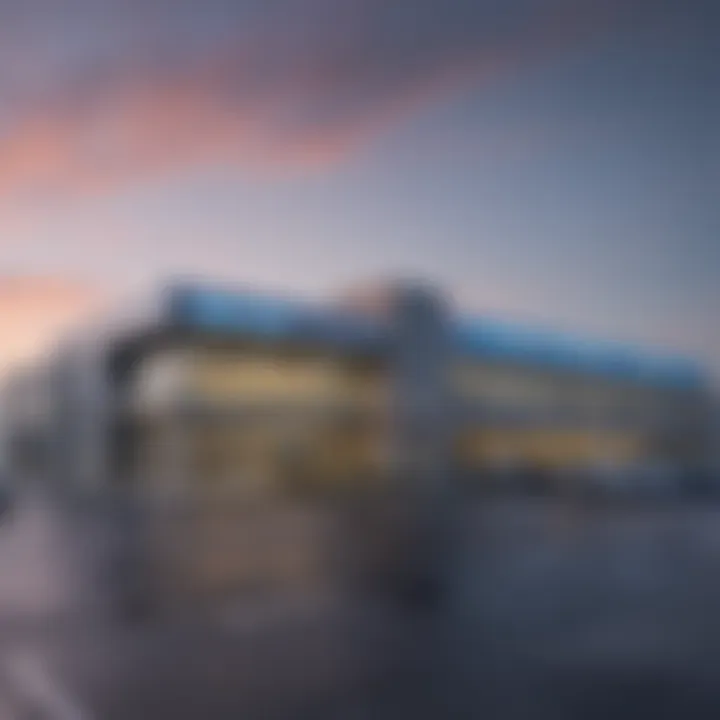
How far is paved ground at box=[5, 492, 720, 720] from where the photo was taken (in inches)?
42.7

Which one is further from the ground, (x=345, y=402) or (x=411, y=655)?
(x=345, y=402)

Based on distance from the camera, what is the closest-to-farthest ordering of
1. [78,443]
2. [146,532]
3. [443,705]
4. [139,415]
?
[443,705]
[139,415]
[78,443]
[146,532]

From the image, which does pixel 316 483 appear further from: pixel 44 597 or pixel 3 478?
pixel 3 478

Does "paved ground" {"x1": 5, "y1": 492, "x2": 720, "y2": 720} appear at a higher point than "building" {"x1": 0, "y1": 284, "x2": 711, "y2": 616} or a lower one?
lower

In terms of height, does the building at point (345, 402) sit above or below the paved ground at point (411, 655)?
above

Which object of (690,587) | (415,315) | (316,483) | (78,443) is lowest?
(690,587)

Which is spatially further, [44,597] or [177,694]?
[44,597]

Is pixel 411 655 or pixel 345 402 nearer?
pixel 411 655

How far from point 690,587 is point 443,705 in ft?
3.58

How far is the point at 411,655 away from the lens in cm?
133

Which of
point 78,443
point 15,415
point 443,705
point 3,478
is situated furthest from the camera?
point 3,478

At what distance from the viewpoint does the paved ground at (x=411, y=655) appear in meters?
1.08

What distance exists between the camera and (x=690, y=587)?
1.91 m

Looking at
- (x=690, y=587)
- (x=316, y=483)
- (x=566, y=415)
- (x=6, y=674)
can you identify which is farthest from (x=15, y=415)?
(x=690, y=587)
